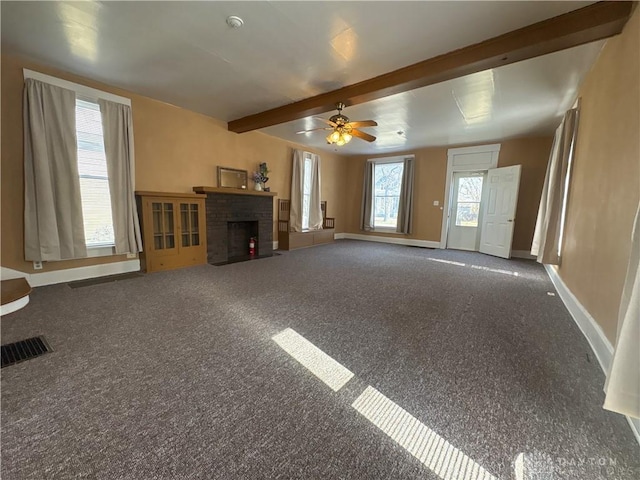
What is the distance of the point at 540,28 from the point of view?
7.02 feet

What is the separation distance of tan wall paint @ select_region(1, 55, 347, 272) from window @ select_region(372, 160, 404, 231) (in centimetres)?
270

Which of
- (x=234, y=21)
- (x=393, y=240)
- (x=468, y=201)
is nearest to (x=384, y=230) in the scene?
(x=393, y=240)

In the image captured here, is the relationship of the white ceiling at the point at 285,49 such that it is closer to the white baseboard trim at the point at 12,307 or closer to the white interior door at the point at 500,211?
the white interior door at the point at 500,211

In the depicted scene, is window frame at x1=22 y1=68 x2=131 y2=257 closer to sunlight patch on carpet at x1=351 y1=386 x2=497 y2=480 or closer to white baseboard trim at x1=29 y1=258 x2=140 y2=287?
white baseboard trim at x1=29 y1=258 x2=140 y2=287

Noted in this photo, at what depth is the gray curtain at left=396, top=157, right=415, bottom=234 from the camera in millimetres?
6844

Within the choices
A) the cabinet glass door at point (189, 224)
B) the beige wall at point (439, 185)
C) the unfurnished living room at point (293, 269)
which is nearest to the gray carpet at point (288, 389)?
the unfurnished living room at point (293, 269)

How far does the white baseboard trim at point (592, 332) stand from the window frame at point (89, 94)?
5.23 metres

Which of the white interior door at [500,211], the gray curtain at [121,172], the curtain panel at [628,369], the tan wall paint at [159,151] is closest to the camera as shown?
the curtain panel at [628,369]

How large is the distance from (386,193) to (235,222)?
14.8 ft

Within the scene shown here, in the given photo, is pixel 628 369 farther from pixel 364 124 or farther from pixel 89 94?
pixel 89 94

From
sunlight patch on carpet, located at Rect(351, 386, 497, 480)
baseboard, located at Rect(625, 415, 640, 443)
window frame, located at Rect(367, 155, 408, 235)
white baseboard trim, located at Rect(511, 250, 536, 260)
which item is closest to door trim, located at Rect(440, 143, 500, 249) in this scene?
window frame, located at Rect(367, 155, 408, 235)

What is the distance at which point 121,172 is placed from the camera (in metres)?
3.56

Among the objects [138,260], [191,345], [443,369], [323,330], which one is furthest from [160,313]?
[443,369]

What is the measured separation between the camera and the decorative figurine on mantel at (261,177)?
537cm
